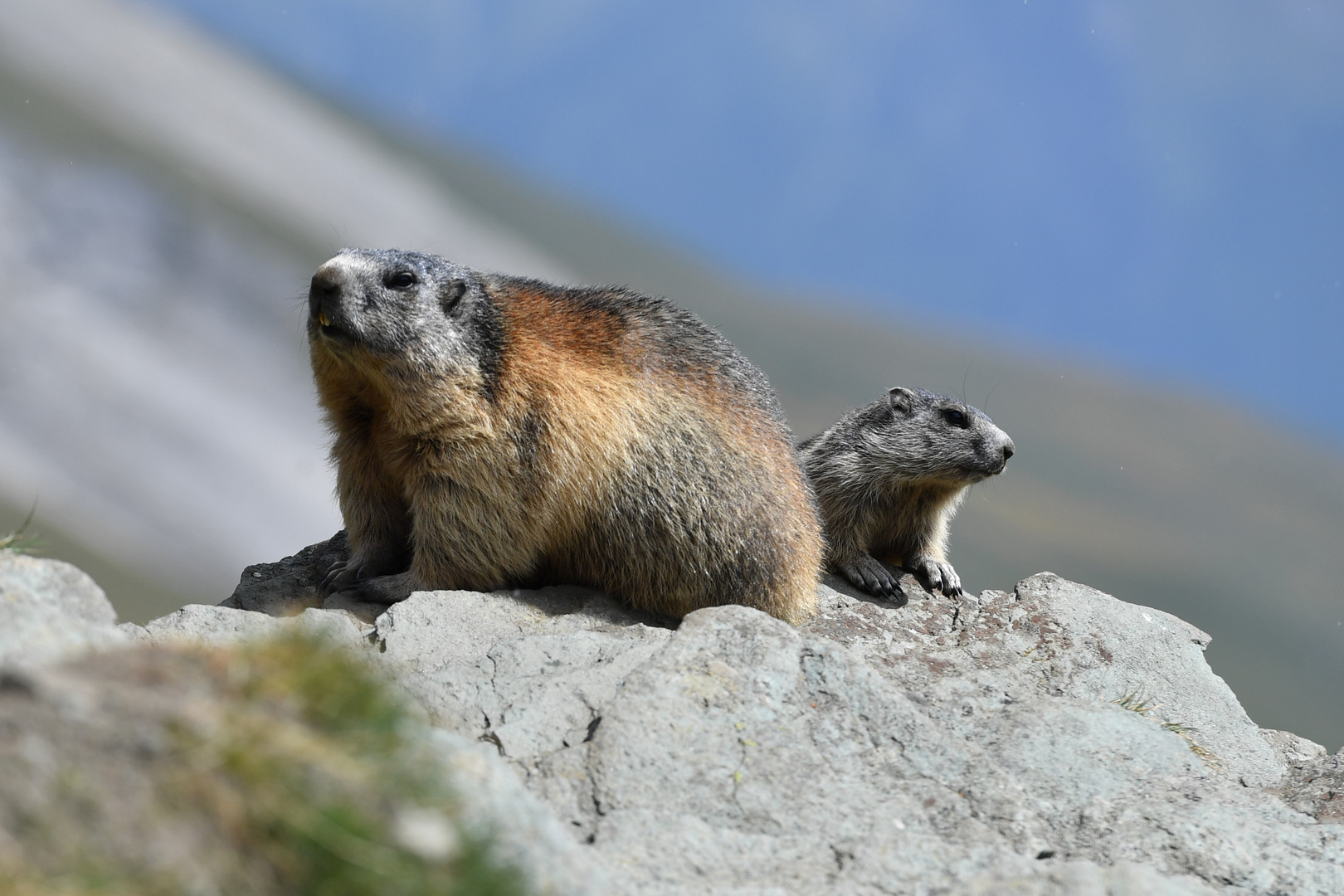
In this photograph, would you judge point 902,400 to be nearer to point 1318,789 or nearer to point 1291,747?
point 1291,747

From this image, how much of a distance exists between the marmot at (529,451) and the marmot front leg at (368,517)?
13 mm

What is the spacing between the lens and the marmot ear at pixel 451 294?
786cm

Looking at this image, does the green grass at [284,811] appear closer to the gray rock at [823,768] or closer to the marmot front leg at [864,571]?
the gray rock at [823,768]

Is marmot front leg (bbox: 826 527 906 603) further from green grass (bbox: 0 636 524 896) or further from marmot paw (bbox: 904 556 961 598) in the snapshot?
green grass (bbox: 0 636 524 896)

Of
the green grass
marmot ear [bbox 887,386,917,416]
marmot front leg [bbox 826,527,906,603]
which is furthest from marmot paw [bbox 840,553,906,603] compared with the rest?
the green grass

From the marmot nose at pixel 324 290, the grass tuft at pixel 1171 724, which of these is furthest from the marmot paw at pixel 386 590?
the grass tuft at pixel 1171 724

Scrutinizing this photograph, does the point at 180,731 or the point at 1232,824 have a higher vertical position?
the point at 1232,824

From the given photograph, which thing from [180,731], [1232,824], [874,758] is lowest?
[180,731]

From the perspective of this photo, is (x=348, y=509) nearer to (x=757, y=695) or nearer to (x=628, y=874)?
(x=757, y=695)

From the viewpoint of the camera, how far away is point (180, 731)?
3049 millimetres

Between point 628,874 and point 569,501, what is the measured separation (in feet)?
12.4

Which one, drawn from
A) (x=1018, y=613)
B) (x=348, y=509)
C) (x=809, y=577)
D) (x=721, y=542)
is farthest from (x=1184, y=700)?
(x=348, y=509)

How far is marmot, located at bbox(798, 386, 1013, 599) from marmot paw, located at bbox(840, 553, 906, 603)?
29 cm

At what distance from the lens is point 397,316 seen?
7.61 meters
